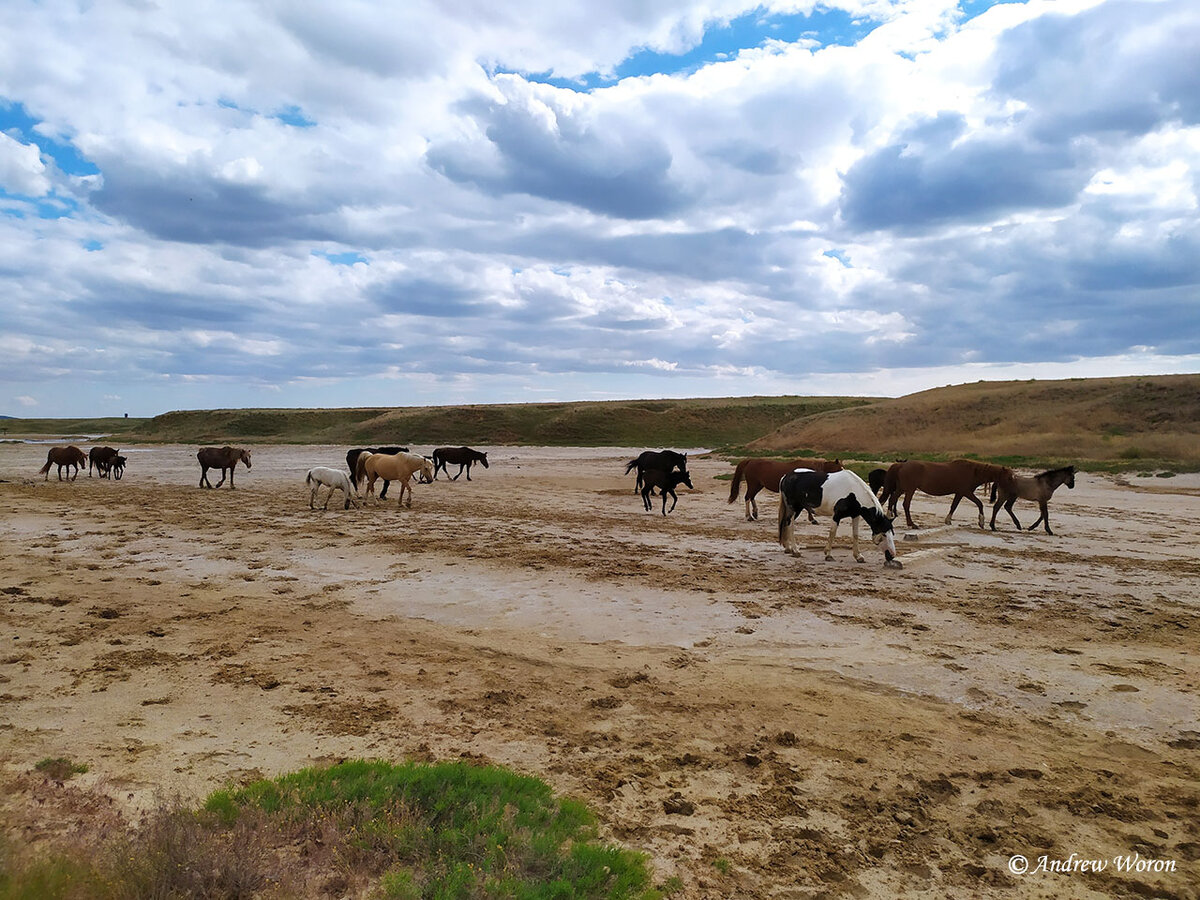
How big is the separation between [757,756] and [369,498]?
60.9ft

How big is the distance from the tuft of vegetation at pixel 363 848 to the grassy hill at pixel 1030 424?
125ft

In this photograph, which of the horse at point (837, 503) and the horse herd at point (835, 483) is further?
the horse herd at point (835, 483)

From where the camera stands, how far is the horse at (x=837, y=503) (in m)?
11.4

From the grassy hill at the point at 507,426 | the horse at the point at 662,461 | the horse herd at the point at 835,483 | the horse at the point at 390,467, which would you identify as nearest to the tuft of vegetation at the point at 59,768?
the horse herd at the point at 835,483

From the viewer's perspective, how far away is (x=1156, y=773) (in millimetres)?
4625

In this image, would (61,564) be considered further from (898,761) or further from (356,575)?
(898,761)

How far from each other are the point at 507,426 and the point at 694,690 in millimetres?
86265

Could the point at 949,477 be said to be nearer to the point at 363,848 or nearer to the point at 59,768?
the point at 363,848

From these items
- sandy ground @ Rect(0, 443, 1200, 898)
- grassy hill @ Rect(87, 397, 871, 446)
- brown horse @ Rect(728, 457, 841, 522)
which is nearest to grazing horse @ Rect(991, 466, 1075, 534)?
sandy ground @ Rect(0, 443, 1200, 898)

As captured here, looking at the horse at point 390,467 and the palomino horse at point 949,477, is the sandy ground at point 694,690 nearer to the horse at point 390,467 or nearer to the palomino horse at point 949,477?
the palomino horse at point 949,477

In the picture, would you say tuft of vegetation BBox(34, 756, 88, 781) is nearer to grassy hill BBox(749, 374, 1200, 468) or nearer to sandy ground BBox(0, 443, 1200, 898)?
sandy ground BBox(0, 443, 1200, 898)

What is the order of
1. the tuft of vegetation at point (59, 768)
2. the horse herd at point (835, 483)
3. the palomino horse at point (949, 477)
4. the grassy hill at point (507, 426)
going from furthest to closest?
the grassy hill at point (507, 426)
the palomino horse at point (949, 477)
the horse herd at point (835, 483)
the tuft of vegetation at point (59, 768)

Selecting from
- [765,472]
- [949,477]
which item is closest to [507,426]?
[765,472]

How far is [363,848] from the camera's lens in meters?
3.50
